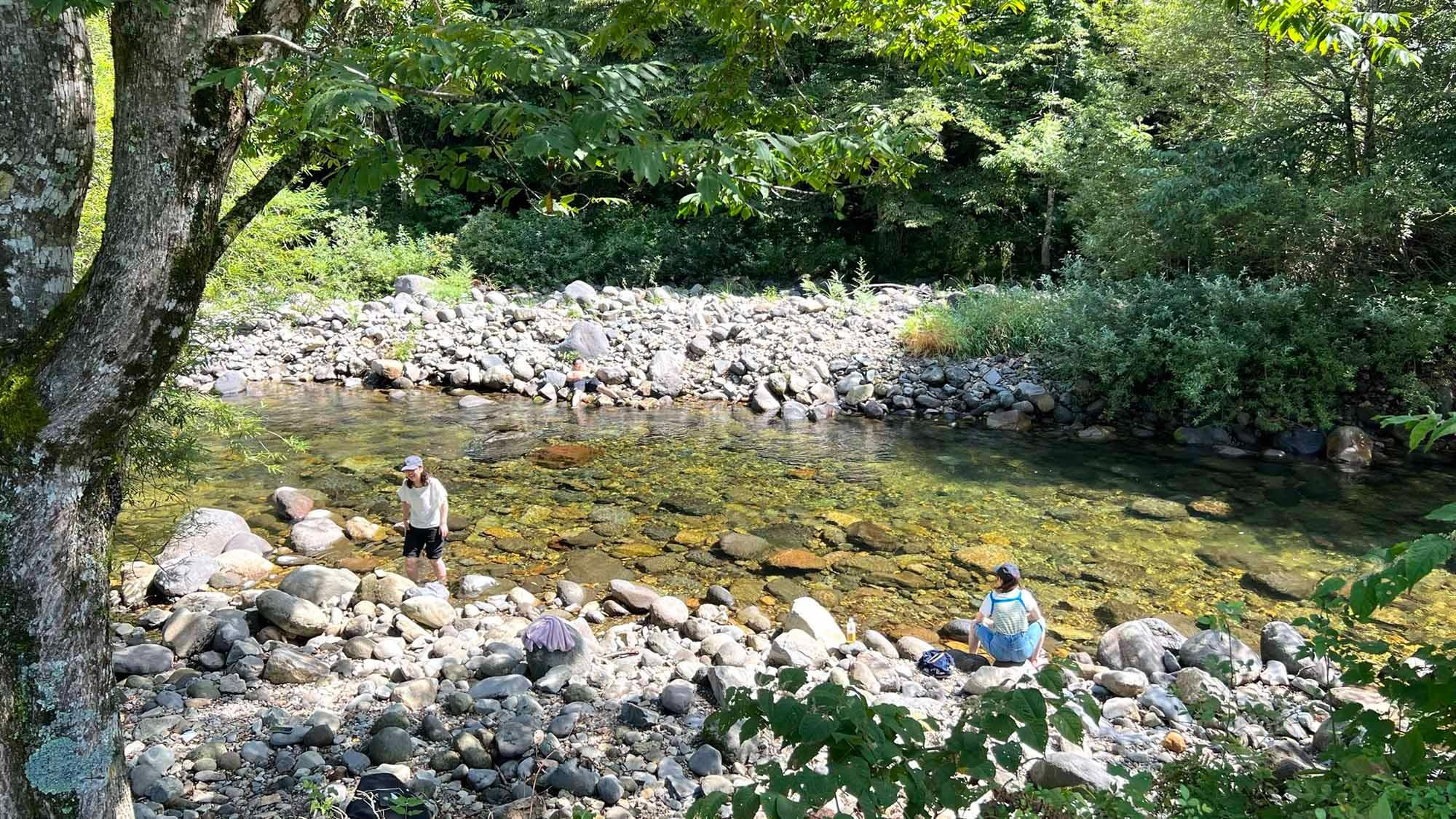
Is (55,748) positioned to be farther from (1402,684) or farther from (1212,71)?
(1212,71)

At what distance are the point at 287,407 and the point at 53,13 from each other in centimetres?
1209

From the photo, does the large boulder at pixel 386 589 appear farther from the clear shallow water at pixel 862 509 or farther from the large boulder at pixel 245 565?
the large boulder at pixel 245 565

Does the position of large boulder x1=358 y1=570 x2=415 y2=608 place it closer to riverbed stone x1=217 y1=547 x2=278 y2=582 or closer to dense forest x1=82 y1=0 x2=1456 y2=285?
riverbed stone x1=217 y1=547 x2=278 y2=582

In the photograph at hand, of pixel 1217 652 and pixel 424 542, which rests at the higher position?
pixel 424 542

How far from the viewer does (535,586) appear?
673 centimetres

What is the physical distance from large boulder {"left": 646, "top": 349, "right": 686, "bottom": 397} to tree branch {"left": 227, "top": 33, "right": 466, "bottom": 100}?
11491mm

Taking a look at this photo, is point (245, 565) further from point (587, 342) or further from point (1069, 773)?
point (587, 342)

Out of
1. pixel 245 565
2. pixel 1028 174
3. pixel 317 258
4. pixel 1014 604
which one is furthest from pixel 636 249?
pixel 1014 604

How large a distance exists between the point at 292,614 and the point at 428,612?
2.63ft

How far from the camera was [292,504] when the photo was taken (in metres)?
8.15

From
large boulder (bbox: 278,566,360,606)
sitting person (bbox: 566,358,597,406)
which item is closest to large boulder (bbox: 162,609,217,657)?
large boulder (bbox: 278,566,360,606)

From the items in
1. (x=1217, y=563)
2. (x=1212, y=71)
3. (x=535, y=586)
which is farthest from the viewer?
(x=1212, y=71)

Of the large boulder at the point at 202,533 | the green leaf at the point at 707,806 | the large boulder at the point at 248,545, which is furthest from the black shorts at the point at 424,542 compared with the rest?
the green leaf at the point at 707,806

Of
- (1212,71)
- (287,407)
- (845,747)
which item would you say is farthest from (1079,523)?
(287,407)
